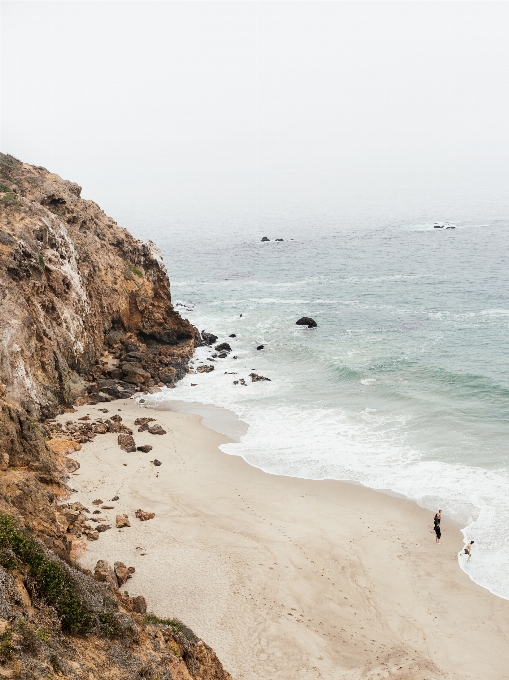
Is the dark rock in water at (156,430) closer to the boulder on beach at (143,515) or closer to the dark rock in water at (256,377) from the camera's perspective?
the boulder on beach at (143,515)

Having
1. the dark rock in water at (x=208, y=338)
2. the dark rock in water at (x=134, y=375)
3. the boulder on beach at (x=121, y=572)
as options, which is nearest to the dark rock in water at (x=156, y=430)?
the dark rock in water at (x=134, y=375)

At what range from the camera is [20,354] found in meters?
29.2

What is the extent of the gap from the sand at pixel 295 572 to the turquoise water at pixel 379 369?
1.74 m

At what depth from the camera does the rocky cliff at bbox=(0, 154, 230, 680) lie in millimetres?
10680

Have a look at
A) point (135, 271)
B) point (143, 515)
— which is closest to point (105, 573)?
point (143, 515)

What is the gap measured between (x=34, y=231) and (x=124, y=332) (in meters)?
11.2

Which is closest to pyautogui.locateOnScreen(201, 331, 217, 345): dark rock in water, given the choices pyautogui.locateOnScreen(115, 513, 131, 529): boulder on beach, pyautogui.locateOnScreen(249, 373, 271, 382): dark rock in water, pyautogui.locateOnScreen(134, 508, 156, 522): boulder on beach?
pyautogui.locateOnScreen(249, 373, 271, 382): dark rock in water

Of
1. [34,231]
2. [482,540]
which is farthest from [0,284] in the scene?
[482,540]

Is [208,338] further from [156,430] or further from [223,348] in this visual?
[156,430]

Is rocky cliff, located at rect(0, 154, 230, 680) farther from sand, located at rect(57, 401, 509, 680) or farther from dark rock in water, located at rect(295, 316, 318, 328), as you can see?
dark rock in water, located at rect(295, 316, 318, 328)

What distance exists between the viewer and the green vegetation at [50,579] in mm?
11078

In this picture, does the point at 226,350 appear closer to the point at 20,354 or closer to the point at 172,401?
the point at 172,401

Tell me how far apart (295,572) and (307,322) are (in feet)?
112

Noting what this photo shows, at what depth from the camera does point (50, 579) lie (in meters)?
11.5
